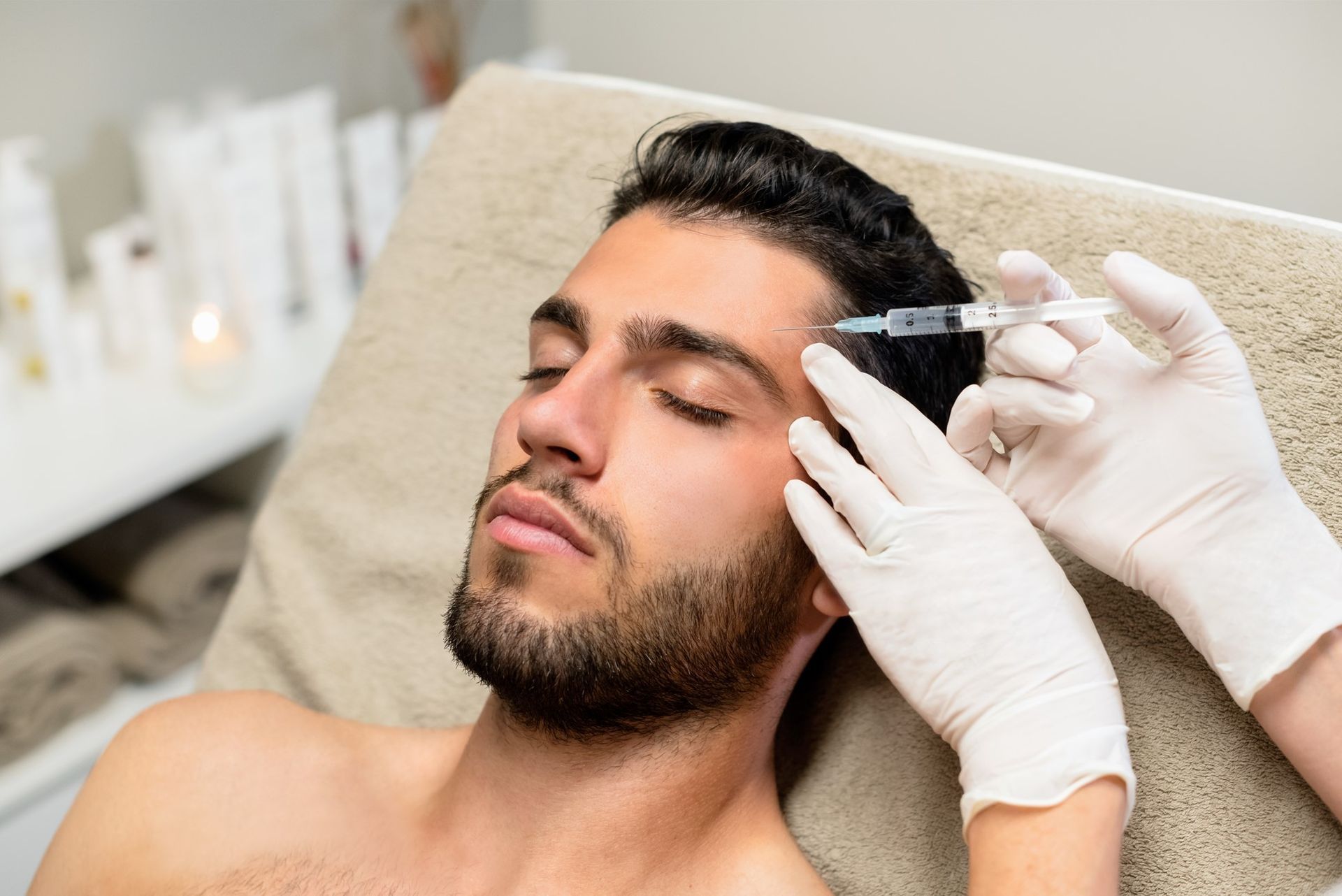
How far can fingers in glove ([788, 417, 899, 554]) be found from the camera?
102 centimetres

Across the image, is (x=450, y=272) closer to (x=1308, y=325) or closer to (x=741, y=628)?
(x=741, y=628)

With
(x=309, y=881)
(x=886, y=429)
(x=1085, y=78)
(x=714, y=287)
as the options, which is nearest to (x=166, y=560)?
(x=309, y=881)

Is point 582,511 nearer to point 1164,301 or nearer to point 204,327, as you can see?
point 1164,301

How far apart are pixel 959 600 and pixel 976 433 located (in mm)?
153

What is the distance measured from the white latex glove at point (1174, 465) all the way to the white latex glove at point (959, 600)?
2.6 inches

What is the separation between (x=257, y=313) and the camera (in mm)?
2186

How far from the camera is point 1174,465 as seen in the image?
1.00 meters

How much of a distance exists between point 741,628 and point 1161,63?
1120mm

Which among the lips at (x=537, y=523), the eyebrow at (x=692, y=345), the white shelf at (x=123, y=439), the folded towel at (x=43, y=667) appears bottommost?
the folded towel at (x=43, y=667)

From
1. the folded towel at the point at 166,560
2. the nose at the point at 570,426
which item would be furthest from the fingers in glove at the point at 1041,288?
the folded towel at the point at 166,560

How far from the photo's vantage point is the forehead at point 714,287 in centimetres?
107

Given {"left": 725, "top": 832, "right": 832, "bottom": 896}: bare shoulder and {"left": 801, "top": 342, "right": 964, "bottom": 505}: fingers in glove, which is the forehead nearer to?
{"left": 801, "top": 342, "right": 964, "bottom": 505}: fingers in glove

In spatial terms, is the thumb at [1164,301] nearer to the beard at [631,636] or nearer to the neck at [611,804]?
the beard at [631,636]

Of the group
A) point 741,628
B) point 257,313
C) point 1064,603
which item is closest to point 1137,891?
point 1064,603
